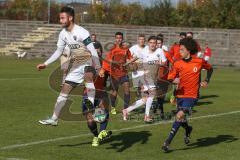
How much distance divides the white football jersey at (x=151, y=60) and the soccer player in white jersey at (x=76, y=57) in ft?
13.0

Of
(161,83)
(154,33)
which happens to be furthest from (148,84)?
(154,33)

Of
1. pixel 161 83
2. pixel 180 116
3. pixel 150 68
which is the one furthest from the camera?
pixel 161 83

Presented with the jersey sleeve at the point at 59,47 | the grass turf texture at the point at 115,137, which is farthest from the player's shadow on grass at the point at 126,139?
the jersey sleeve at the point at 59,47

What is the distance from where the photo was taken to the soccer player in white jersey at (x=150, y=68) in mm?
13633

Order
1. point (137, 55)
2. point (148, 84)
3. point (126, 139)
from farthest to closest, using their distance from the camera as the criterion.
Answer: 1. point (137, 55)
2. point (148, 84)
3. point (126, 139)

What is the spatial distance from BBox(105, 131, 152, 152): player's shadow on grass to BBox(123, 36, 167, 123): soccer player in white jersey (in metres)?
1.90

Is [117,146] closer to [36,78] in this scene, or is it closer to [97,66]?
[97,66]

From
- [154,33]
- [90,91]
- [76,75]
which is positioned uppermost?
[76,75]

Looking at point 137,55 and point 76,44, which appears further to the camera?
point 137,55

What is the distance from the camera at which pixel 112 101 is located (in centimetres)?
1509

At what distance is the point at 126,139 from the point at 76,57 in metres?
1.89

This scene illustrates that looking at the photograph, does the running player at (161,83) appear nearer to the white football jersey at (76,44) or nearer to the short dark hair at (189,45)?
the short dark hair at (189,45)

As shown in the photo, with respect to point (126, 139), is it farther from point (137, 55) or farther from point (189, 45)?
point (137, 55)

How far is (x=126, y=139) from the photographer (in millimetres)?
10883
